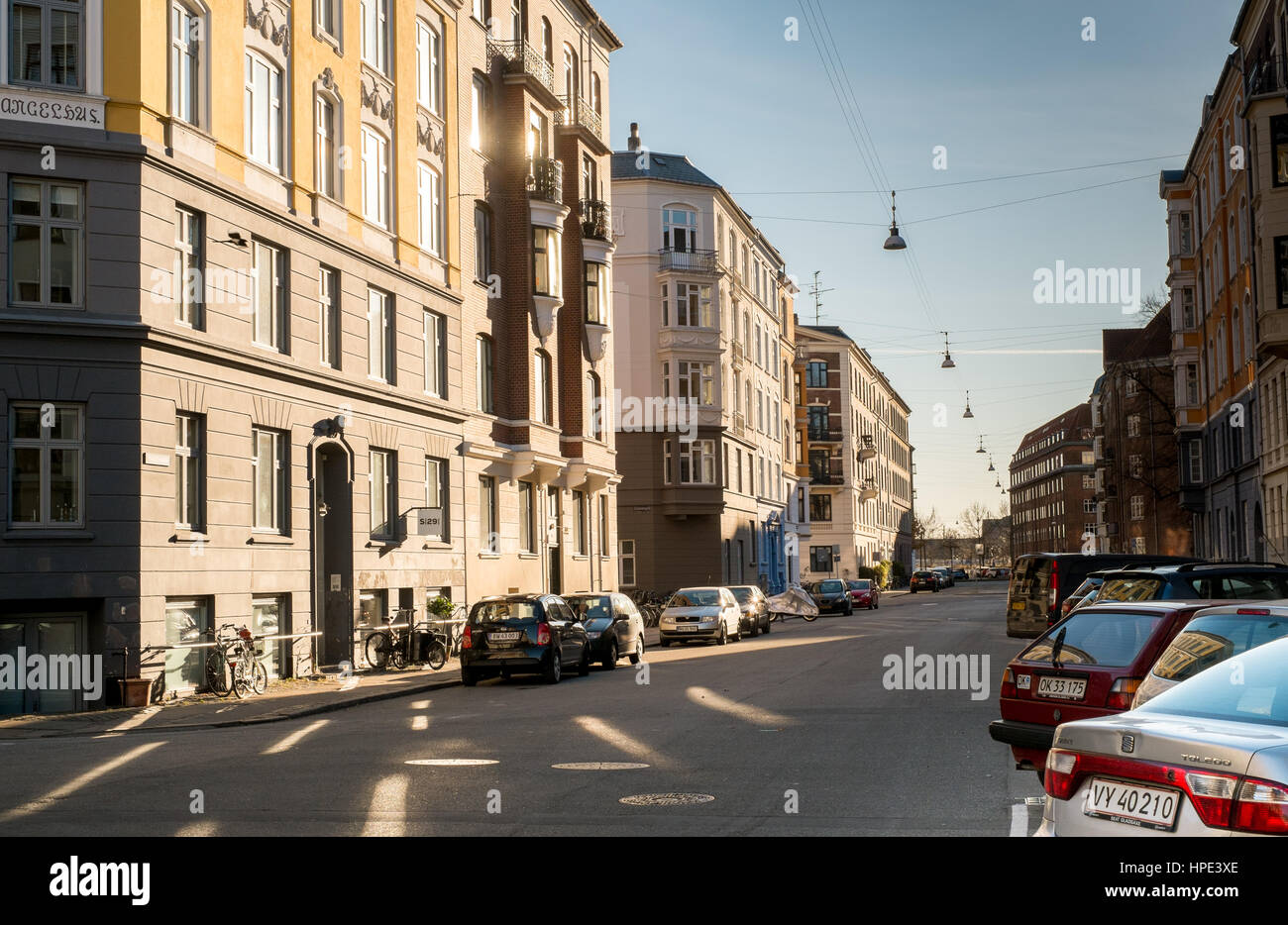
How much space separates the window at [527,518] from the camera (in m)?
38.1

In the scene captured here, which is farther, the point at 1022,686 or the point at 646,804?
the point at 1022,686

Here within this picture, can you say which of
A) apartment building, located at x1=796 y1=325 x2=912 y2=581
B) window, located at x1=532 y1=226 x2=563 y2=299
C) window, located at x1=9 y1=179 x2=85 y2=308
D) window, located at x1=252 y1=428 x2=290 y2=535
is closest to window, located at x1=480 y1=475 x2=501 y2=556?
window, located at x1=532 y1=226 x2=563 y2=299

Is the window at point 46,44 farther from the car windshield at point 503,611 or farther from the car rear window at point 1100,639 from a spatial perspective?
the car rear window at point 1100,639

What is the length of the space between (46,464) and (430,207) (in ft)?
48.1

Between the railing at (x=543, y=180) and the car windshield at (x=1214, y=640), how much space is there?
102 ft

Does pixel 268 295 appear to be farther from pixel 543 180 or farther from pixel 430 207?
pixel 543 180

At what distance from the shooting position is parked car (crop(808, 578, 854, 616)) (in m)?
59.7

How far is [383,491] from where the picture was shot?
29828mm

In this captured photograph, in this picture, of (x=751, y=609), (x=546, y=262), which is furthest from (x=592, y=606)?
(x=751, y=609)
